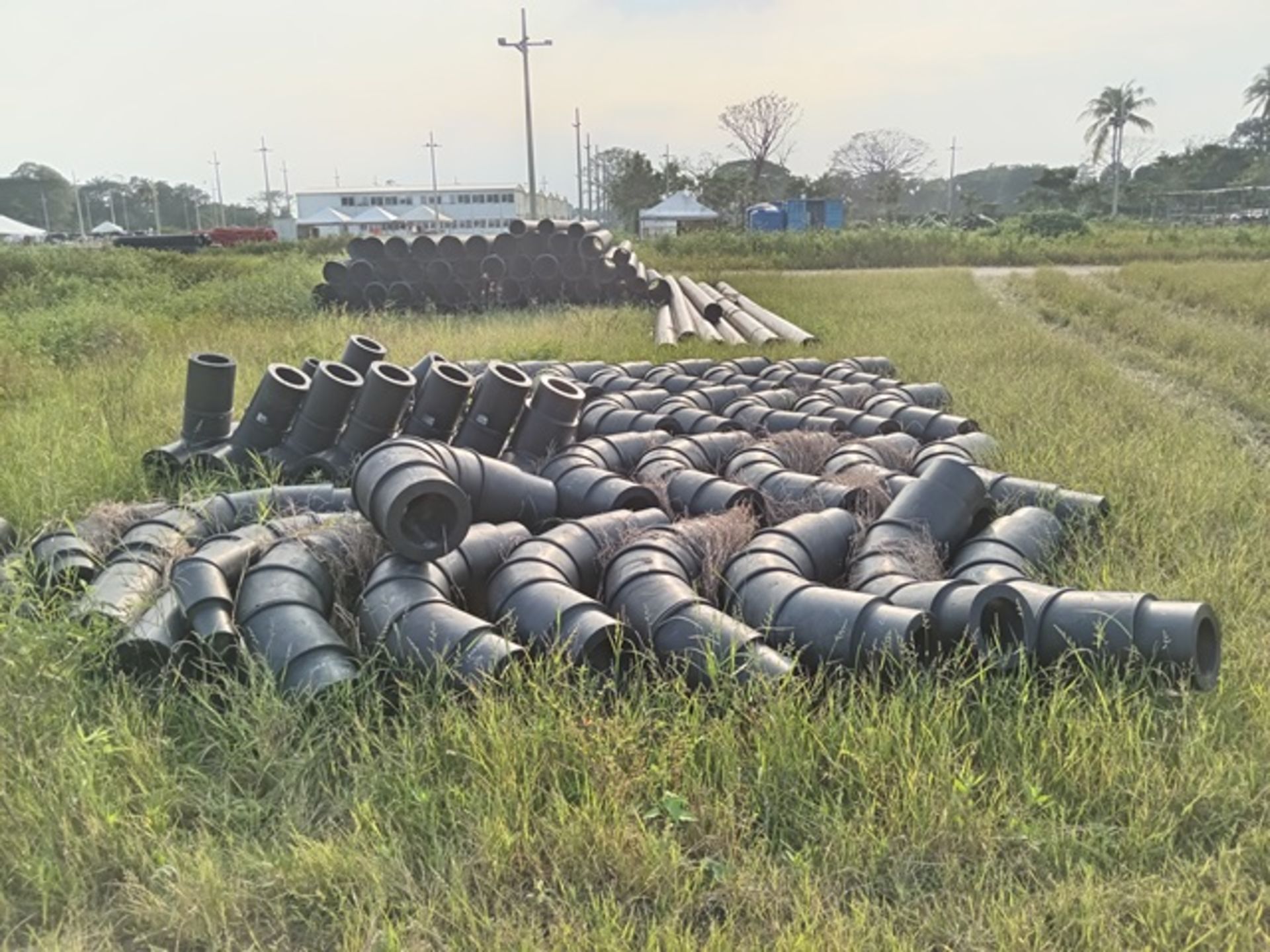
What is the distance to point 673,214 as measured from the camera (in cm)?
Answer: 4753

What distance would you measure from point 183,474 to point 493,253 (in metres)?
9.92

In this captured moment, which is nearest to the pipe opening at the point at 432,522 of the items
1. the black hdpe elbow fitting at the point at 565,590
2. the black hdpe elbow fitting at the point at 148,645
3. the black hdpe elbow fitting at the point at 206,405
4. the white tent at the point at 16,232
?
the black hdpe elbow fitting at the point at 565,590

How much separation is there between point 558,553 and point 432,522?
0.50 m

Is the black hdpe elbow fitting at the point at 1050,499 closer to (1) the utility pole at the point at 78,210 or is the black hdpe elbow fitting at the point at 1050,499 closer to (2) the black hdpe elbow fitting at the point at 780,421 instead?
(2) the black hdpe elbow fitting at the point at 780,421

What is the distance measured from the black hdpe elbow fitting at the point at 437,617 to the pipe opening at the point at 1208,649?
7.26 feet

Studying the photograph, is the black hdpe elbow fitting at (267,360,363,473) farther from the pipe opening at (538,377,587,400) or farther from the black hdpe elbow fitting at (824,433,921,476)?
the black hdpe elbow fitting at (824,433,921,476)

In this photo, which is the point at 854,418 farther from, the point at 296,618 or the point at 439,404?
the point at 296,618

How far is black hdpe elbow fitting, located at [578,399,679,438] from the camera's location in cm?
546

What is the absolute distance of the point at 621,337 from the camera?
10508 mm

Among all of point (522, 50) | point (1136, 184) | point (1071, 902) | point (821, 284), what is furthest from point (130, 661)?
point (1136, 184)

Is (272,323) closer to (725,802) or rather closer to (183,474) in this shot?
(183,474)

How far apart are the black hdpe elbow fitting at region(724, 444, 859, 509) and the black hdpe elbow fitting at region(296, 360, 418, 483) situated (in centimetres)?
183

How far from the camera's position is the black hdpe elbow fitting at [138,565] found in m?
3.21

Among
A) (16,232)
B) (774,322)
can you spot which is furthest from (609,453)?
(16,232)
